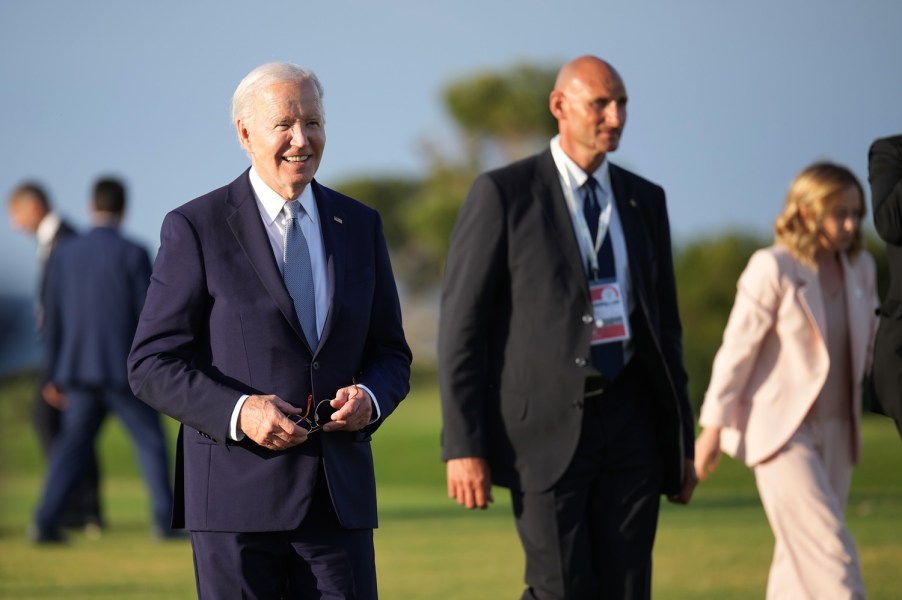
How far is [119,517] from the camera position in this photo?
45.4 ft

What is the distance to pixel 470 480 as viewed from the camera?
17.9ft

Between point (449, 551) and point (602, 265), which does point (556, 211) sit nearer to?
point (602, 265)

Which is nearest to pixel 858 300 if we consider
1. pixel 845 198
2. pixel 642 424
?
pixel 845 198

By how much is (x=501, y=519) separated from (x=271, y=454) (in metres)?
9.16

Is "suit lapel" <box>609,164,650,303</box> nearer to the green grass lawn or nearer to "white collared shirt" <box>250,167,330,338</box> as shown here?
"white collared shirt" <box>250,167,330,338</box>

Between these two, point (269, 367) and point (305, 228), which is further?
point (305, 228)

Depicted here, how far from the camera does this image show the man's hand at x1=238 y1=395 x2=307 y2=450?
379 centimetres

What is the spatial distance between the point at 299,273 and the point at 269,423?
464mm

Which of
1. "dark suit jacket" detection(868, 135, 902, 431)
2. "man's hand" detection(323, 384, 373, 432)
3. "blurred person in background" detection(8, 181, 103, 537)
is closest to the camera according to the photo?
"man's hand" detection(323, 384, 373, 432)

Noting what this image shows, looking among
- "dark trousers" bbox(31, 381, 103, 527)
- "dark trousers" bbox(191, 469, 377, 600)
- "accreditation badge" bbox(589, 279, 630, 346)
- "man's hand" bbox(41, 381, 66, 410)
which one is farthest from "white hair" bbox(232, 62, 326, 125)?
"man's hand" bbox(41, 381, 66, 410)

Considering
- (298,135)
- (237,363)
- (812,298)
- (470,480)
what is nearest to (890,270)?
(812,298)

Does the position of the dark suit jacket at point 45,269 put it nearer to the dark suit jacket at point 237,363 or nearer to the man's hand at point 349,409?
the dark suit jacket at point 237,363

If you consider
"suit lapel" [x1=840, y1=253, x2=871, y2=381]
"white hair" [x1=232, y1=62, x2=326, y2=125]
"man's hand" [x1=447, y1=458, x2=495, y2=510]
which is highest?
"white hair" [x1=232, y1=62, x2=326, y2=125]

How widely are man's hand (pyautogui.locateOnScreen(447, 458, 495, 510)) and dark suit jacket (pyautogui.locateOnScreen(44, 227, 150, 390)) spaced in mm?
6200
